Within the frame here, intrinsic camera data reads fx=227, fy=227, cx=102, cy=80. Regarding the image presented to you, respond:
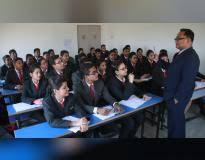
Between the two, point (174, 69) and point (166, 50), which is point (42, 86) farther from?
point (166, 50)

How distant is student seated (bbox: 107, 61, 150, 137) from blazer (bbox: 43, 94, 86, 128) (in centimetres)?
65

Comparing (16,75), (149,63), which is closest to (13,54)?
(16,75)

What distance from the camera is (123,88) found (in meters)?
3.10

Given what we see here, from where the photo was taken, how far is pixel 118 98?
3.03 m

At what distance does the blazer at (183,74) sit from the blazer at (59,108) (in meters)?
1.08

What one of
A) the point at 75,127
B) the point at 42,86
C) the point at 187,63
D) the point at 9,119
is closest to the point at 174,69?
the point at 187,63

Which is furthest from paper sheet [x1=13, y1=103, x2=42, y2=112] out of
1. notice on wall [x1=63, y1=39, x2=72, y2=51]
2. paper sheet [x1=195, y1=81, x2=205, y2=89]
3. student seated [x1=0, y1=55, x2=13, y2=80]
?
notice on wall [x1=63, y1=39, x2=72, y2=51]

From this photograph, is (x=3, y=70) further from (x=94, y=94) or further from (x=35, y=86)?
(x=94, y=94)

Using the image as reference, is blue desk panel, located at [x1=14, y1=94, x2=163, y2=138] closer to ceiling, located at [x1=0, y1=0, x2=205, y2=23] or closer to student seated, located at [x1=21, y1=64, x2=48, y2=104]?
student seated, located at [x1=21, y1=64, x2=48, y2=104]

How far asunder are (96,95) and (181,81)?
3.42 ft

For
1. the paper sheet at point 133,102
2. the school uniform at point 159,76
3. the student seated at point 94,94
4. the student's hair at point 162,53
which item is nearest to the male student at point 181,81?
the paper sheet at point 133,102

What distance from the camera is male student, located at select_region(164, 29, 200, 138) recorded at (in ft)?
8.07

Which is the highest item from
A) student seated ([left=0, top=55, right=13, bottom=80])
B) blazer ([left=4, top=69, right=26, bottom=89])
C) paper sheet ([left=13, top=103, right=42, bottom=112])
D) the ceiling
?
the ceiling

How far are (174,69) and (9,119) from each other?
2094mm
